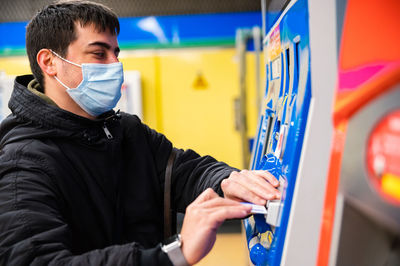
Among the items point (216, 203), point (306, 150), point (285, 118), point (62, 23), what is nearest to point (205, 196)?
point (216, 203)

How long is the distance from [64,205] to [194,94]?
3.41 meters

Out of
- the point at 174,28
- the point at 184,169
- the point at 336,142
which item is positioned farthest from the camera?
the point at 174,28

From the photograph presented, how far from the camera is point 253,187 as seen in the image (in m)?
1.06

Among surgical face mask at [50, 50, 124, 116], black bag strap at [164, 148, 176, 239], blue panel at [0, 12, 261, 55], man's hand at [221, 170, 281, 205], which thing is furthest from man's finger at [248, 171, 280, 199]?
blue panel at [0, 12, 261, 55]

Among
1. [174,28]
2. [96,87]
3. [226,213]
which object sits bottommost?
[226,213]

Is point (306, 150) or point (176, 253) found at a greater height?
point (306, 150)

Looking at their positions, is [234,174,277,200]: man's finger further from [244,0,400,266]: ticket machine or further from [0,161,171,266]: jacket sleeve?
[0,161,171,266]: jacket sleeve

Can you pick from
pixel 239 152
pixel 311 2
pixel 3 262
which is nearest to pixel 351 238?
pixel 311 2

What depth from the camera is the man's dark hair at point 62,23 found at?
1.40 m

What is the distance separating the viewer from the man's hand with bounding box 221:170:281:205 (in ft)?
3.35

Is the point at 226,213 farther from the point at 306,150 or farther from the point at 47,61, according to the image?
the point at 47,61

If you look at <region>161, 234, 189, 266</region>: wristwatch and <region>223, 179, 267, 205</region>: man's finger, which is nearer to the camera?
<region>161, 234, 189, 266</region>: wristwatch

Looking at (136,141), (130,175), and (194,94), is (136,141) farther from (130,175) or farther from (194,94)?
(194,94)

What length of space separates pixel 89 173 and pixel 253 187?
591mm
